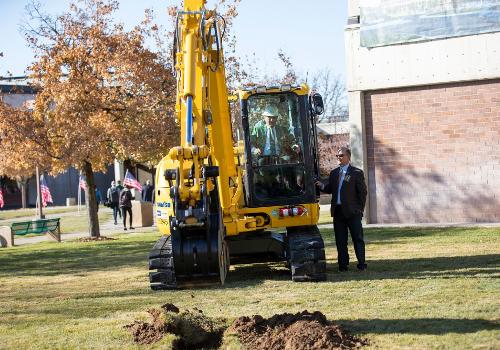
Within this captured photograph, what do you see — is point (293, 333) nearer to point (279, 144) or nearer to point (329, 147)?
point (279, 144)

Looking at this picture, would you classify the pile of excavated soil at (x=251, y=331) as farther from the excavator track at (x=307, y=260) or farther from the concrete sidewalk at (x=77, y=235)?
the concrete sidewalk at (x=77, y=235)

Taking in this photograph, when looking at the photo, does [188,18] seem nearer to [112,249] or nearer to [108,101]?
Result: [112,249]

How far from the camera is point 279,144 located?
15.0 meters

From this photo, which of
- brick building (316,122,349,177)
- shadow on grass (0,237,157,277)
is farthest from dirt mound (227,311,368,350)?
brick building (316,122,349,177)

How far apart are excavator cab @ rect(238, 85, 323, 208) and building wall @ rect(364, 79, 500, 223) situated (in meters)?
11.0

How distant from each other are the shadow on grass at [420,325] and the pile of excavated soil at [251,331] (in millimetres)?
407

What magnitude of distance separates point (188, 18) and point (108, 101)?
18.2 metres

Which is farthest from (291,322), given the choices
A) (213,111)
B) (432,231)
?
(432,231)

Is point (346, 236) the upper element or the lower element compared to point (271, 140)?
lower

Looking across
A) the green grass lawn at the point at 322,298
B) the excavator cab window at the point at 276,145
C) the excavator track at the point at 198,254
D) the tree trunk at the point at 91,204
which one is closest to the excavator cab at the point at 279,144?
the excavator cab window at the point at 276,145

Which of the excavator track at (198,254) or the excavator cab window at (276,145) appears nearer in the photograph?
the excavator track at (198,254)

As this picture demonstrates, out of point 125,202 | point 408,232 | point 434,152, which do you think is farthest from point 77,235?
point 408,232

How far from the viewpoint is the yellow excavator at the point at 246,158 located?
1174cm

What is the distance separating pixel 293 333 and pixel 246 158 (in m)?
6.04
